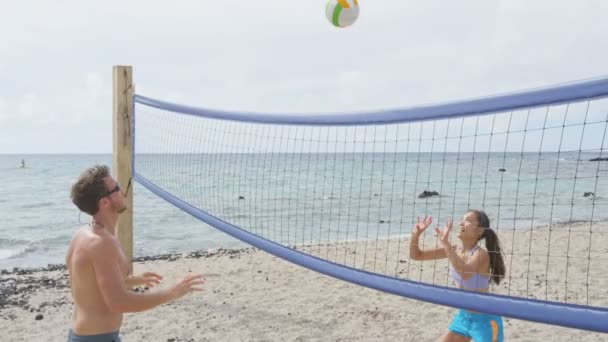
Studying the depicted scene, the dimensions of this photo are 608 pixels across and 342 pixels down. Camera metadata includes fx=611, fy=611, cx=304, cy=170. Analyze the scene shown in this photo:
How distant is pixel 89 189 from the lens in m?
2.47

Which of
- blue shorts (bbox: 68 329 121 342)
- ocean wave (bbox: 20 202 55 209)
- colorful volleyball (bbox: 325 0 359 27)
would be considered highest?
colorful volleyball (bbox: 325 0 359 27)

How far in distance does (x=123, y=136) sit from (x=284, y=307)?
8.22 feet

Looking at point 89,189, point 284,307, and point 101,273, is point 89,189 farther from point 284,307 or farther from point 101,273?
point 284,307

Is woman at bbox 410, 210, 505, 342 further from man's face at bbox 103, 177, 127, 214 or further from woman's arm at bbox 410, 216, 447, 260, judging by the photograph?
man's face at bbox 103, 177, 127, 214

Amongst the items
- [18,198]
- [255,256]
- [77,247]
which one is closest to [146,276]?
[77,247]

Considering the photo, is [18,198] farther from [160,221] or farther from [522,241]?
[522,241]

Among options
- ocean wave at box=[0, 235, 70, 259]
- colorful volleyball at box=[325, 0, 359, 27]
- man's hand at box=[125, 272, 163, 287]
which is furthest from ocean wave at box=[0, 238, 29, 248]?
man's hand at box=[125, 272, 163, 287]

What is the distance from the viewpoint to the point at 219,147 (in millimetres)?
6828

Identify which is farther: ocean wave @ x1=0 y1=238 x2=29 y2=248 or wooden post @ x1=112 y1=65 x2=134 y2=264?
ocean wave @ x1=0 y1=238 x2=29 y2=248

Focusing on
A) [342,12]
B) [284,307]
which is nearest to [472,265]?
[284,307]

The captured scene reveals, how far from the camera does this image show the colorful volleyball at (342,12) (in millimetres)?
6370

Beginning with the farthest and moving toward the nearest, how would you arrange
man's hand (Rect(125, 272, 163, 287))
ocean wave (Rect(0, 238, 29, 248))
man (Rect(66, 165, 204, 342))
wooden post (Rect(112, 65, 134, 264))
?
1. ocean wave (Rect(0, 238, 29, 248))
2. wooden post (Rect(112, 65, 134, 264))
3. man's hand (Rect(125, 272, 163, 287))
4. man (Rect(66, 165, 204, 342))

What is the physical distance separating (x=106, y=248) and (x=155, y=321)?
11.7ft

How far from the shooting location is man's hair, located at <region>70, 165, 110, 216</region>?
2469mm
